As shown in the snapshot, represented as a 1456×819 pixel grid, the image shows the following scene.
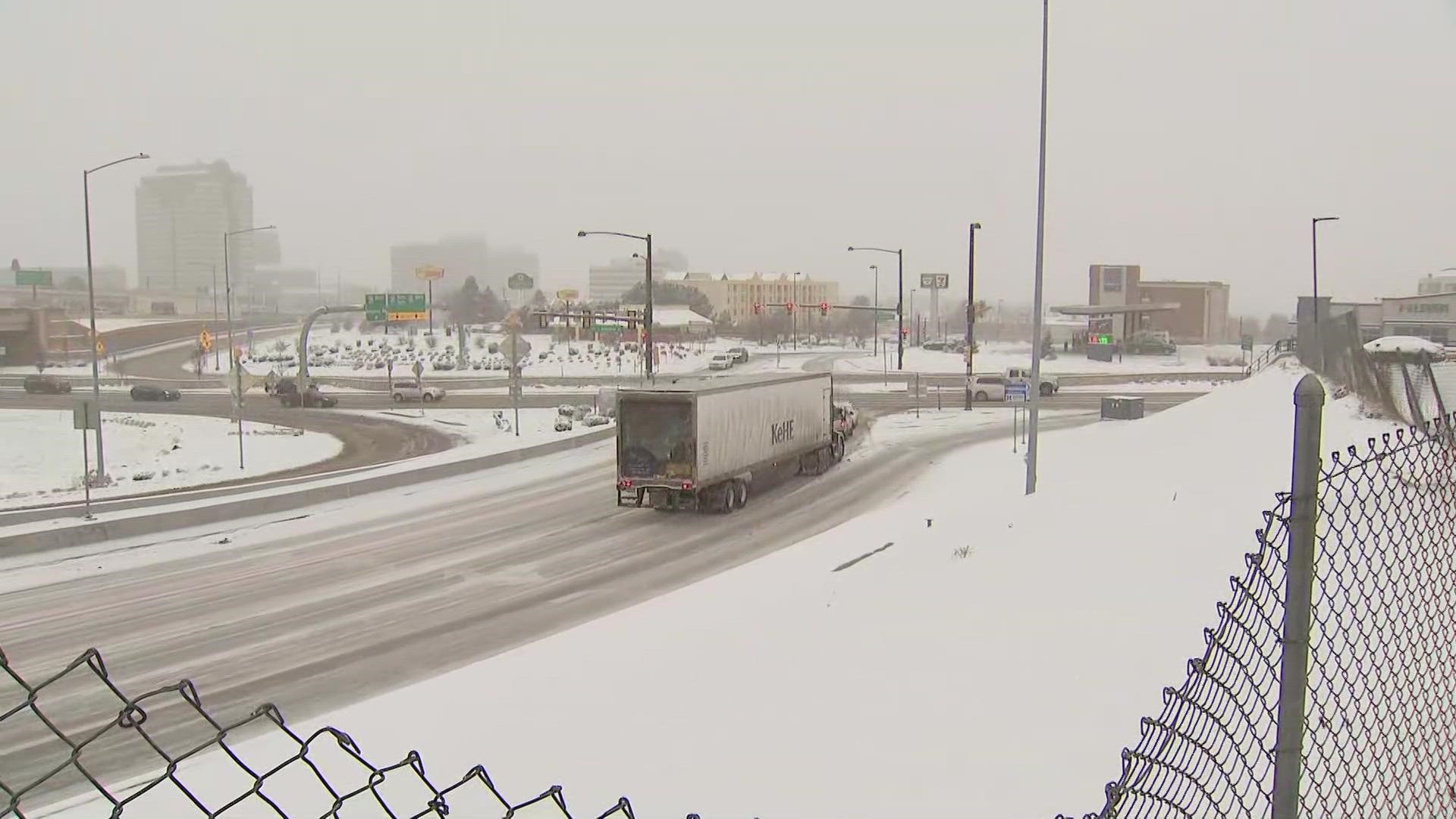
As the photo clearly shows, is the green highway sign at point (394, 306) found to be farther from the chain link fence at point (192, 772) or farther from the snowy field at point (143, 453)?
the chain link fence at point (192, 772)

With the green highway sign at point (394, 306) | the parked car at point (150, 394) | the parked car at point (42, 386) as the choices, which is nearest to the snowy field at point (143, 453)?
the parked car at point (150, 394)

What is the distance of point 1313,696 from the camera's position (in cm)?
404

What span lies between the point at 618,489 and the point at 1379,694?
20.3 metres

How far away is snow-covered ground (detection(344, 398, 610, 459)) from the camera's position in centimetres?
3781

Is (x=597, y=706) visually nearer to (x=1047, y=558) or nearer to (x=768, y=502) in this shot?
(x=1047, y=558)

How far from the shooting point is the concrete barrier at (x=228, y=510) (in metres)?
20.9

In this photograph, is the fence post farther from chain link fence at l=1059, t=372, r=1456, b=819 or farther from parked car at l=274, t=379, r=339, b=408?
parked car at l=274, t=379, r=339, b=408

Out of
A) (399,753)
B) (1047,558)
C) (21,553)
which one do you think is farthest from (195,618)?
(1047,558)

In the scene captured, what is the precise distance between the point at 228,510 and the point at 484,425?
21.4 meters

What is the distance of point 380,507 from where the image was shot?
2617 cm

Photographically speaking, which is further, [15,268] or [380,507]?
→ [15,268]

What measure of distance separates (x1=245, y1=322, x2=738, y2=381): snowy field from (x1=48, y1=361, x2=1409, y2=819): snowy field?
188ft

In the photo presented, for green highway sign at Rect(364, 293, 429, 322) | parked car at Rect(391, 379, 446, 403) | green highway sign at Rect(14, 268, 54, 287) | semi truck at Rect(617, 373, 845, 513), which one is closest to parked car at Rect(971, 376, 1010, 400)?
semi truck at Rect(617, 373, 845, 513)

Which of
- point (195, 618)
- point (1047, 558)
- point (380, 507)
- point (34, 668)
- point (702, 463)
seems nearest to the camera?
point (1047, 558)
